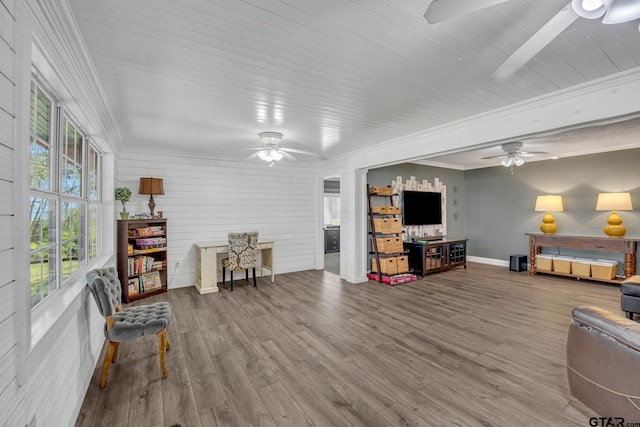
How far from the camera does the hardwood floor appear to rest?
1869 millimetres

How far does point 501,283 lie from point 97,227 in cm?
630

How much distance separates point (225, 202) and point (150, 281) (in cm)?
179

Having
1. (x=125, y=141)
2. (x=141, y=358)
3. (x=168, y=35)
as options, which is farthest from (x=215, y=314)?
(x=168, y=35)

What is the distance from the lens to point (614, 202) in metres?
4.73

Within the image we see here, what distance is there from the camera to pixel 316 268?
6250 mm

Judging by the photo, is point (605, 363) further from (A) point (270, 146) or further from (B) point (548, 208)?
(B) point (548, 208)

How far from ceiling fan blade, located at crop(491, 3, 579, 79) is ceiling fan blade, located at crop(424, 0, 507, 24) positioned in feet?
0.87

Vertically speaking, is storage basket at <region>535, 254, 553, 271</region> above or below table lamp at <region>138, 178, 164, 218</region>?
below

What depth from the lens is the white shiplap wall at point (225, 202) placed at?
4.77 meters

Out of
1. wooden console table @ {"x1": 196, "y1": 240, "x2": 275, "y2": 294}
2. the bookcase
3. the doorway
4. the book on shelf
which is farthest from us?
the doorway

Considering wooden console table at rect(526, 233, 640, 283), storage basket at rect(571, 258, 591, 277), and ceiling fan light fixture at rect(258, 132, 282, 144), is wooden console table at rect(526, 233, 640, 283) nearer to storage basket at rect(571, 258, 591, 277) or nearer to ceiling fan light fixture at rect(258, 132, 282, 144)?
storage basket at rect(571, 258, 591, 277)

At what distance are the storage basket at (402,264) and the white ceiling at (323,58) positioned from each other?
2.80 metres

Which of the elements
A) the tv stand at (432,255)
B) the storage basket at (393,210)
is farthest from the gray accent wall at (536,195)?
the storage basket at (393,210)

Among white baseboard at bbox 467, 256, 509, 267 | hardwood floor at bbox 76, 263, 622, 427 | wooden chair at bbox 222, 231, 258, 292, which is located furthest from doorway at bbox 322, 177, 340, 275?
hardwood floor at bbox 76, 263, 622, 427
